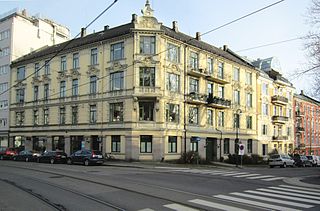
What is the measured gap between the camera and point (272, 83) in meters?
58.5

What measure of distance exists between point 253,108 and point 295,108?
19996mm

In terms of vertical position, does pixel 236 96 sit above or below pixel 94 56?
below

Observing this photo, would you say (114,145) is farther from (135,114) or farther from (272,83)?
(272,83)

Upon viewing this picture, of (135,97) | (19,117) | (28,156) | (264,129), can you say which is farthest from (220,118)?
(19,117)

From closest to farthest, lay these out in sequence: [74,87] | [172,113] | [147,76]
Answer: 1. [147,76]
2. [172,113]
3. [74,87]

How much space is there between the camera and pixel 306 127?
7269 cm

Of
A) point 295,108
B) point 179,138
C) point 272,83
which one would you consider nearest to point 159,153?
point 179,138

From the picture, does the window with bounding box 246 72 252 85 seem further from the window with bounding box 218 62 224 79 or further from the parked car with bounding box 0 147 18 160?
the parked car with bounding box 0 147 18 160

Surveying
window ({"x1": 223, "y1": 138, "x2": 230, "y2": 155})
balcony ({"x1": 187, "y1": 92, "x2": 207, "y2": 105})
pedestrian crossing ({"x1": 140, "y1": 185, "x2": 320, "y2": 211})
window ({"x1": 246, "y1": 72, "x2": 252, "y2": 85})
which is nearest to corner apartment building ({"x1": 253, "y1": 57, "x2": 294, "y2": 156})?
window ({"x1": 246, "y1": 72, "x2": 252, "y2": 85})

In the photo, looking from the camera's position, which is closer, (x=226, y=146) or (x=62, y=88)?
(x=62, y=88)

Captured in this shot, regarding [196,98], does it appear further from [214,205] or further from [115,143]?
[214,205]

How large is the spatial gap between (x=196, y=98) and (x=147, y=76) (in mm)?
7092

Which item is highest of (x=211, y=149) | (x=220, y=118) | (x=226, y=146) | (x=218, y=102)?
(x=218, y=102)

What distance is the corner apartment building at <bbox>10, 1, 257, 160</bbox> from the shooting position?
35438 millimetres
